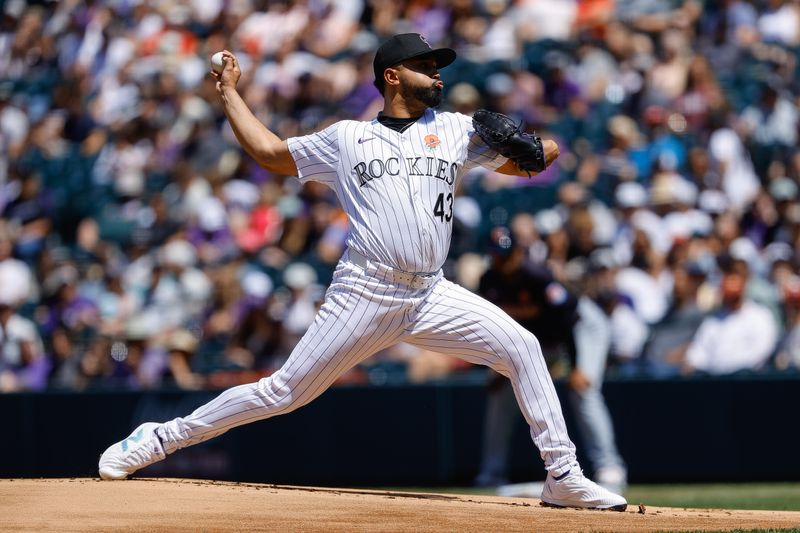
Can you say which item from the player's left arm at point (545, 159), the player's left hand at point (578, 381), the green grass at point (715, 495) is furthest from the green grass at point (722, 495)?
the player's left arm at point (545, 159)

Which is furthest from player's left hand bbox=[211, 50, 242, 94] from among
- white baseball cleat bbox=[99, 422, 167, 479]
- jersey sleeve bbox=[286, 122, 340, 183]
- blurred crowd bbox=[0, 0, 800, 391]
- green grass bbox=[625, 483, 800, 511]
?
blurred crowd bbox=[0, 0, 800, 391]

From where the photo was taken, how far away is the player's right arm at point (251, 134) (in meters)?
6.24

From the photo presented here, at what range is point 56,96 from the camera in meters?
16.5

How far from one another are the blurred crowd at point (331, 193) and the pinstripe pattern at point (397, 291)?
167 inches

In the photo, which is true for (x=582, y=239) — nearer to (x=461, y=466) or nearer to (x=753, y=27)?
(x=461, y=466)

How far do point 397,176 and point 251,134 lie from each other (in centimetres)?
70

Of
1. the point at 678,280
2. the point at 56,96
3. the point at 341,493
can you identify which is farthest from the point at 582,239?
the point at 56,96

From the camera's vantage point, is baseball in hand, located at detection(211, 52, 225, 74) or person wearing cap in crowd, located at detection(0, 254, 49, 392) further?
person wearing cap in crowd, located at detection(0, 254, 49, 392)

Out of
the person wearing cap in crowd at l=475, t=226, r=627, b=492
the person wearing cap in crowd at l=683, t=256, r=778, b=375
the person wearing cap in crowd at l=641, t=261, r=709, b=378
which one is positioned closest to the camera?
the person wearing cap in crowd at l=475, t=226, r=627, b=492

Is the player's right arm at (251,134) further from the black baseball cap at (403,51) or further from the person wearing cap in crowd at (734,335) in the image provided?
the person wearing cap in crowd at (734,335)

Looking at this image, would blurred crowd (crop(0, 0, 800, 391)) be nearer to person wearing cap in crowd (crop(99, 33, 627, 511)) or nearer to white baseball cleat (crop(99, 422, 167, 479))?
person wearing cap in crowd (crop(99, 33, 627, 511))

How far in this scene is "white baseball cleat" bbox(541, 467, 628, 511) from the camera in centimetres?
636

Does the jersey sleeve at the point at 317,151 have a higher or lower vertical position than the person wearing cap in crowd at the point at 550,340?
higher

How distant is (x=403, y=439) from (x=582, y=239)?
2306 mm
